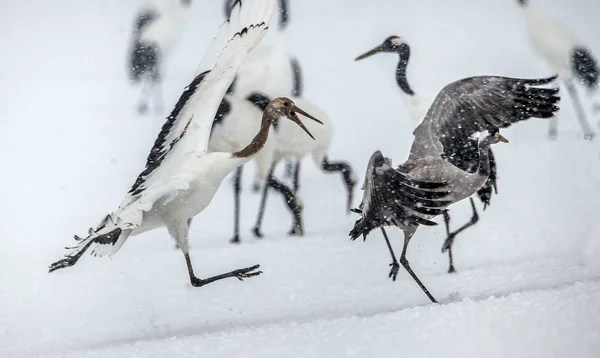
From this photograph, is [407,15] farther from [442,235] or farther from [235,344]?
[235,344]

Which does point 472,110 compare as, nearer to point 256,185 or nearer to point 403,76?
point 403,76

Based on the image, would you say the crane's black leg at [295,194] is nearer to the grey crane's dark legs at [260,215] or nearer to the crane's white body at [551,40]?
the grey crane's dark legs at [260,215]

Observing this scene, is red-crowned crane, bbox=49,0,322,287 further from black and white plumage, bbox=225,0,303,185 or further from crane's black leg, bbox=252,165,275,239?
black and white plumage, bbox=225,0,303,185

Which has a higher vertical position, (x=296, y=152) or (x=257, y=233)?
Answer: (x=296, y=152)

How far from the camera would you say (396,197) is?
3.87m

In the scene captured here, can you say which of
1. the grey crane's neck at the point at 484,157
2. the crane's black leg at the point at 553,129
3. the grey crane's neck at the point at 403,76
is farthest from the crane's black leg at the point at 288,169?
the grey crane's neck at the point at 484,157

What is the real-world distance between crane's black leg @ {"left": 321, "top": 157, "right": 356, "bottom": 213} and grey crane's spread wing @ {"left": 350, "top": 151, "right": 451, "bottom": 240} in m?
1.89

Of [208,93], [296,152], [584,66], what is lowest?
[296,152]

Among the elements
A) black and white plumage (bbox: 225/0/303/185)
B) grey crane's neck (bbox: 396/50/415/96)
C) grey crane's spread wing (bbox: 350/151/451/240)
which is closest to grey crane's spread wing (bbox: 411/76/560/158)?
grey crane's spread wing (bbox: 350/151/451/240)

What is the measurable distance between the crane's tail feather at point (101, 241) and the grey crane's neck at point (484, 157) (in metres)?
1.40

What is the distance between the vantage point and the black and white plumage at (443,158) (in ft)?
12.7

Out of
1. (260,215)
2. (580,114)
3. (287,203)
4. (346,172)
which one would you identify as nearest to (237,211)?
(260,215)

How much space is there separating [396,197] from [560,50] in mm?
3340

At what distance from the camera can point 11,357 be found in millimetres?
4035
